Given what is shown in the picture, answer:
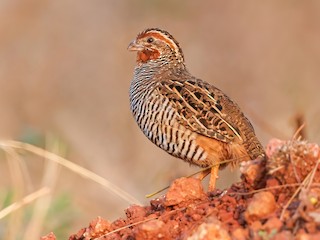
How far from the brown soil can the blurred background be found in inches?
186

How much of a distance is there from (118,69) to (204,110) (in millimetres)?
9474

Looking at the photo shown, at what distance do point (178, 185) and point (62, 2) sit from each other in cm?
1544

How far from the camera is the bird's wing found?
7562 mm

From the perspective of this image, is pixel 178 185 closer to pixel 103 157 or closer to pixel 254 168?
pixel 254 168

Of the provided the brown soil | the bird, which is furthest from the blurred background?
the brown soil

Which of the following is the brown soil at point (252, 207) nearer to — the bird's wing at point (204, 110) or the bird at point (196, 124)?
the bird at point (196, 124)

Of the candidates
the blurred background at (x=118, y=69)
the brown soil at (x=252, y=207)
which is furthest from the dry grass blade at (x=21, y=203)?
the blurred background at (x=118, y=69)

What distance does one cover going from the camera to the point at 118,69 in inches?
Result: 671

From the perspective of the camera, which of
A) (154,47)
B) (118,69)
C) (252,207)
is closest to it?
(252,207)

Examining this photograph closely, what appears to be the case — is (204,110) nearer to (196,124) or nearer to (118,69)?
(196,124)

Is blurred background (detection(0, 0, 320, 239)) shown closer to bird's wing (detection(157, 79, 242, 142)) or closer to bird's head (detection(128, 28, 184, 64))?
bird's head (detection(128, 28, 184, 64))

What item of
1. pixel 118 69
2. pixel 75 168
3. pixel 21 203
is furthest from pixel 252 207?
pixel 118 69

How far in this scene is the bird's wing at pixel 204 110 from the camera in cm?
756

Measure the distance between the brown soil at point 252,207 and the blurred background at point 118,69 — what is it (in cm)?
472
